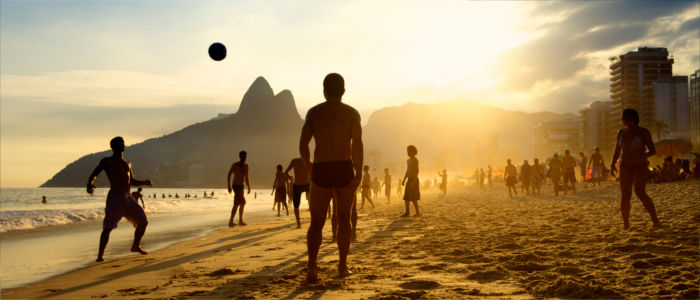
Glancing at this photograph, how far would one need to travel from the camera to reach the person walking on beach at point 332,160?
14.1 ft

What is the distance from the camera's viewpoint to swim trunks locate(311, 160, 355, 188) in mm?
4270

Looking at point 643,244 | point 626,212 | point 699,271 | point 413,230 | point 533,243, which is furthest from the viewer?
point 413,230

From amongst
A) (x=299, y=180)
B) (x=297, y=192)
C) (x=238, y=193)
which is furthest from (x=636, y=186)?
(x=238, y=193)

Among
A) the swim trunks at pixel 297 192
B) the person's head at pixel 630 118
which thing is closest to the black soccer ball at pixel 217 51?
the swim trunks at pixel 297 192

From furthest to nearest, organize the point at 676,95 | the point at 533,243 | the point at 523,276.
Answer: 1. the point at 676,95
2. the point at 533,243
3. the point at 523,276

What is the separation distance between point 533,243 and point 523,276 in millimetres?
2184

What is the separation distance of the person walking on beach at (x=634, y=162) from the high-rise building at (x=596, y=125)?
19368cm

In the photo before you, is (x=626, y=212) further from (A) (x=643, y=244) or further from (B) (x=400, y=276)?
(B) (x=400, y=276)

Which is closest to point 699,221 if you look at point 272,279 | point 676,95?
point 272,279

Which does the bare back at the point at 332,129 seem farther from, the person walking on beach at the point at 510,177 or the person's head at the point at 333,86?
the person walking on beach at the point at 510,177

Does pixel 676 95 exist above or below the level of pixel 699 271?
above

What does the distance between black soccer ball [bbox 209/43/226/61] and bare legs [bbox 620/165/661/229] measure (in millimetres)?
9158

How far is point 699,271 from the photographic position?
3994 mm

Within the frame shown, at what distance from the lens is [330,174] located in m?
4.27
